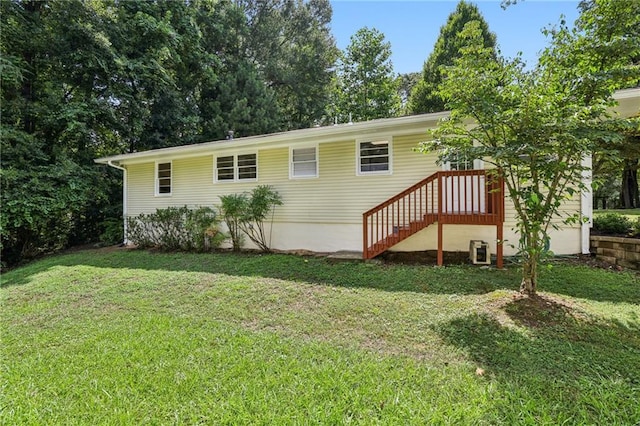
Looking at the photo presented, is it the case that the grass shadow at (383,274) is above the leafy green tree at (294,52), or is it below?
below

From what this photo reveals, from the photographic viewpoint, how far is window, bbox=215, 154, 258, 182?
967cm

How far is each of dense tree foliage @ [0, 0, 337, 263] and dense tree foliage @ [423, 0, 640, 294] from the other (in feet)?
38.5

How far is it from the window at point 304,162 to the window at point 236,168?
126cm

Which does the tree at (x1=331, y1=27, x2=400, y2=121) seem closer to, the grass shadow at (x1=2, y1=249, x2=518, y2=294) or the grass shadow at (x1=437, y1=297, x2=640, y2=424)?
the grass shadow at (x1=2, y1=249, x2=518, y2=294)

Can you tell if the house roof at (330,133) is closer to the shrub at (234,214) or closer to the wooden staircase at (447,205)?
the wooden staircase at (447,205)

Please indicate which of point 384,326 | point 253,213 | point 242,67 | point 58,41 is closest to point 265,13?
point 242,67

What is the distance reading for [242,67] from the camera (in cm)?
1848

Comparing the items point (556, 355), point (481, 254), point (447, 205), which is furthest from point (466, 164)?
point (556, 355)

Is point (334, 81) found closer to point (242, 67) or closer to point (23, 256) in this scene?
point (242, 67)

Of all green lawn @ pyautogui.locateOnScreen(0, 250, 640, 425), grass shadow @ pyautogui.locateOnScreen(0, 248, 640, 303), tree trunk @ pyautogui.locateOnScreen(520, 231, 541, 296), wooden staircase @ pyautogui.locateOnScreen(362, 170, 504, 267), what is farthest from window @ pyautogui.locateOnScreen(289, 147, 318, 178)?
tree trunk @ pyautogui.locateOnScreen(520, 231, 541, 296)

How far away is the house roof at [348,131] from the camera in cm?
592

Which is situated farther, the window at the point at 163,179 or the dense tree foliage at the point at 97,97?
the window at the point at 163,179

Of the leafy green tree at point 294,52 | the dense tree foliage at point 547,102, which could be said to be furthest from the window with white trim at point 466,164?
the leafy green tree at point 294,52

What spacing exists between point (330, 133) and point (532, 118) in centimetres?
484
